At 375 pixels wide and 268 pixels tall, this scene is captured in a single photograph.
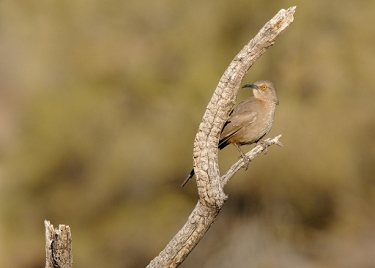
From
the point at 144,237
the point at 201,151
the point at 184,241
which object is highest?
the point at 144,237

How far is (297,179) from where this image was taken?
13.5 m

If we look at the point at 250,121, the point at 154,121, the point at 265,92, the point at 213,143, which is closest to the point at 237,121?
the point at 250,121

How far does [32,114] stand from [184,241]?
26.4ft

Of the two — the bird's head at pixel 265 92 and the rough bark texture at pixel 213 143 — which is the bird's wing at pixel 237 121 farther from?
the rough bark texture at pixel 213 143

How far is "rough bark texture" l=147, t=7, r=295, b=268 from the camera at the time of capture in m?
5.50

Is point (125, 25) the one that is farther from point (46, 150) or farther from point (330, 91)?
point (330, 91)

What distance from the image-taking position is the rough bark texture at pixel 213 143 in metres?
5.50

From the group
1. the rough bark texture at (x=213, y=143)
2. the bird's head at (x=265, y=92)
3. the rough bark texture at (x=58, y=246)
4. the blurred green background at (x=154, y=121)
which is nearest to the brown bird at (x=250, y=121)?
the bird's head at (x=265, y=92)

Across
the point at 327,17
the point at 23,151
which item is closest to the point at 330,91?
the point at 327,17

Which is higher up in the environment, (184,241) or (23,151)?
(23,151)

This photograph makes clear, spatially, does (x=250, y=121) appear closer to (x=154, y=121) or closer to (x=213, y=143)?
(x=213, y=143)

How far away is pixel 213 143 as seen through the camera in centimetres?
586

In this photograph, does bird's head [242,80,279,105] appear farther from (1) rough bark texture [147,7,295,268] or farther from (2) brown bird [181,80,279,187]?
(1) rough bark texture [147,7,295,268]

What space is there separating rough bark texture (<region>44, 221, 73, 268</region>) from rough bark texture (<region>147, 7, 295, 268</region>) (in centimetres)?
88
